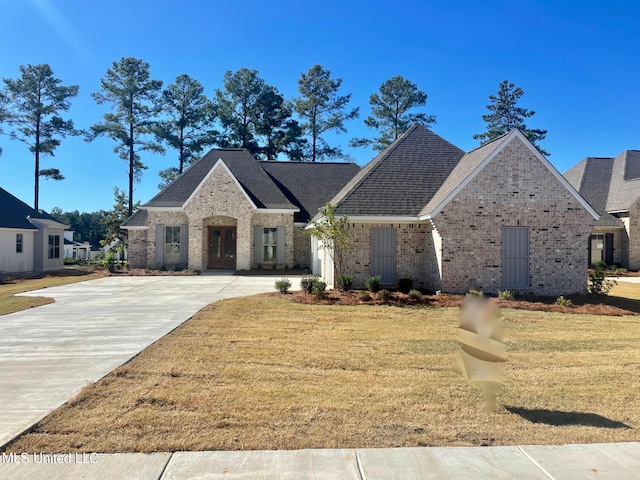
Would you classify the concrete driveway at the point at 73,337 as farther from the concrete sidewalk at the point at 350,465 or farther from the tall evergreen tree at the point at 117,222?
the tall evergreen tree at the point at 117,222

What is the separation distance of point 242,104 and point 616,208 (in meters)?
33.9

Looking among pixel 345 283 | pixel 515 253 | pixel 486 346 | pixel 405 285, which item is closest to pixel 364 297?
pixel 345 283

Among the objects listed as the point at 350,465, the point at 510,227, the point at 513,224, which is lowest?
the point at 350,465

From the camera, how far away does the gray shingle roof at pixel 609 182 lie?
27.7 metres

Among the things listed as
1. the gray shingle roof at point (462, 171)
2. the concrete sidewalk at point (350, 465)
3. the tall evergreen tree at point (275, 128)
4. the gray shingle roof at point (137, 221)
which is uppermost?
the tall evergreen tree at point (275, 128)

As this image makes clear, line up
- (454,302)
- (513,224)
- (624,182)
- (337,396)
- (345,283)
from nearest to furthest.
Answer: (337,396) → (454,302) → (513,224) → (345,283) → (624,182)

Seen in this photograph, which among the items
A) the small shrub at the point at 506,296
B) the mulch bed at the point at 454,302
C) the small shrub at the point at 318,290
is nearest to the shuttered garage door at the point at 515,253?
the mulch bed at the point at 454,302

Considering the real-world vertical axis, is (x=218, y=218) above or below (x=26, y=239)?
above

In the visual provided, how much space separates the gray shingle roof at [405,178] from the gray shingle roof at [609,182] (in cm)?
1572

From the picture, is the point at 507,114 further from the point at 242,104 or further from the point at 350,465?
the point at 350,465

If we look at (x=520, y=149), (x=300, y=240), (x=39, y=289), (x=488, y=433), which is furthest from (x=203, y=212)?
(x=488, y=433)

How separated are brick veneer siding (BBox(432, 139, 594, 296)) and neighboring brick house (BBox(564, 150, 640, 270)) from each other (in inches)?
559

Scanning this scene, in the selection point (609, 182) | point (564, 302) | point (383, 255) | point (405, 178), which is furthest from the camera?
point (609, 182)

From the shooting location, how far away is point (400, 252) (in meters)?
15.5
